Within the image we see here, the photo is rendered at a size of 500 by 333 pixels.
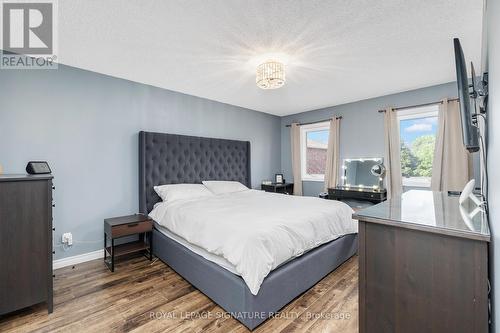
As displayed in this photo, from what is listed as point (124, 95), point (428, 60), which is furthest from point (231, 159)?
point (428, 60)

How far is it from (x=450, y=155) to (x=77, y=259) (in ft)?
16.5

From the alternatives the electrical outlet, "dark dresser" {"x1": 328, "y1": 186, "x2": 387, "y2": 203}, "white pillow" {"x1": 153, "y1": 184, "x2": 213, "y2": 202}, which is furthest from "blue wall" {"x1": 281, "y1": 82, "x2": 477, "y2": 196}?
the electrical outlet

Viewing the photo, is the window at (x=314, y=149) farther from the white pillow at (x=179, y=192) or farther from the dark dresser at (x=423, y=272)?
the dark dresser at (x=423, y=272)

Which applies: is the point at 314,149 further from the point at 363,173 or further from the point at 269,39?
the point at 269,39

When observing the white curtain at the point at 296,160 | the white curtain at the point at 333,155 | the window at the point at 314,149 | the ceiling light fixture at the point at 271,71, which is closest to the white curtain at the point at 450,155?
the white curtain at the point at 333,155

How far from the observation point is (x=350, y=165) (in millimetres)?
4250

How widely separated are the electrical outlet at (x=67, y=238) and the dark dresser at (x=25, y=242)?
0.94 metres

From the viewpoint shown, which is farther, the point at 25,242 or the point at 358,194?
the point at 358,194

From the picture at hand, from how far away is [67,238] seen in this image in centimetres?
264

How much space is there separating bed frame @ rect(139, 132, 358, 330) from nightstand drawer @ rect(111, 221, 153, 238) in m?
0.18

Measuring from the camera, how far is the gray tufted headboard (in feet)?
10.5

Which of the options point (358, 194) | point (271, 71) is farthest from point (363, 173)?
point (271, 71)

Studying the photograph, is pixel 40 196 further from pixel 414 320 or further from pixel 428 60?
pixel 428 60

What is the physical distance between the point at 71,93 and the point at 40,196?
149cm
